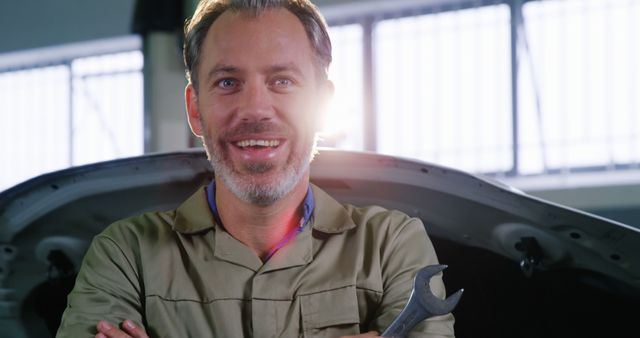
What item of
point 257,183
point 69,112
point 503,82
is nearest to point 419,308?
point 257,183

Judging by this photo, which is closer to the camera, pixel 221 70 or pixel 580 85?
pixel 221 70

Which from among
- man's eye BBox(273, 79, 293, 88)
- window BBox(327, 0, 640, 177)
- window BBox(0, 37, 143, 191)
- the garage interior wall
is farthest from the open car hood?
window BBox(0, 37, 143, 191)

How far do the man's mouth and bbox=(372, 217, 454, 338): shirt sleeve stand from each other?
0.68 feet

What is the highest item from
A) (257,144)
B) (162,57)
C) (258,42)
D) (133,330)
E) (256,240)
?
(162,57)

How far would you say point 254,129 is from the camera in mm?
907

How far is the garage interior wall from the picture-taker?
3.35 m

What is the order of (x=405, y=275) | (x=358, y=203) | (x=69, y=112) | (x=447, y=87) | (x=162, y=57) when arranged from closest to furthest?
1. (x=405, y=275)
2. (x=358, y=203)
3. (x=447, y=87)
4. (x=162, y=57)
5. (x=69, y=112)

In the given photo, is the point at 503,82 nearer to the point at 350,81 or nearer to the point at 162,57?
the point at 350,81

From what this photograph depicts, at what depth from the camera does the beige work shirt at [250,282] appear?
939 mm

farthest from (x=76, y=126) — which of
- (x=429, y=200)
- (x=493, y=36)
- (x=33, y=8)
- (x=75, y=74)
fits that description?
(x=429, y=200)

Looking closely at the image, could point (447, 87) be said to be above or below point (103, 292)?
above

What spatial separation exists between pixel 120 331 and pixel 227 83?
0.34 meters

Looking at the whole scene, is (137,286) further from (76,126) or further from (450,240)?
(76,126)

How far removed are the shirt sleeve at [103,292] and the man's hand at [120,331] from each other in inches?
0.7
